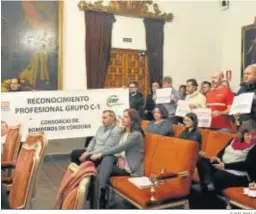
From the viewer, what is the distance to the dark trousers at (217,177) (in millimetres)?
3082

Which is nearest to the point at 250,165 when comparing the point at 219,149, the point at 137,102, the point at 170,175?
the point at 219,149

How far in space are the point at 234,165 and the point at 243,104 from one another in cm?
72

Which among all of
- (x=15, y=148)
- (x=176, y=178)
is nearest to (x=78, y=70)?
(x=15, y=148)

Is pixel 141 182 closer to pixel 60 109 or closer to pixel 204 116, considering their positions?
pixel 204 116

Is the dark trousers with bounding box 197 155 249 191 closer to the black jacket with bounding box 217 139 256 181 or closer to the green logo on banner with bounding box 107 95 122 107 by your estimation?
the black jacket with bounding box 217 139 256 181

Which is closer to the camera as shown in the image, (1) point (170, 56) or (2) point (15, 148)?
(2) point (15, 148)

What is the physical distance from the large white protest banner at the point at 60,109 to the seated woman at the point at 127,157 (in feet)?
4.69

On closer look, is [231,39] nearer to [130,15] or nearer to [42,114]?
[130,15]

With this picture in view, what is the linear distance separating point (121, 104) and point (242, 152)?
7.65 feet

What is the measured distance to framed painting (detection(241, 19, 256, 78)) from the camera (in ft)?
23.4

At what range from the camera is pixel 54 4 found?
6.45 metres

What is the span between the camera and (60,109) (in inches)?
194

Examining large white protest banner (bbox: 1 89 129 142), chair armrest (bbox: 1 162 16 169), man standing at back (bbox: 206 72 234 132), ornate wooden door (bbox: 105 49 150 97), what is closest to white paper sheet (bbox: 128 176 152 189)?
chair armrest (bbox: 1 162 16 169)

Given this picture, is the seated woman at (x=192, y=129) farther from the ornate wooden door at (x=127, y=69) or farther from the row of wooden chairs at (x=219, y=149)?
the ornate wooden door at (x=127, y=69)
